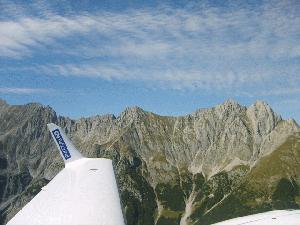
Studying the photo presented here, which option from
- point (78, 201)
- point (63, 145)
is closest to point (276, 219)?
point (78, 201)

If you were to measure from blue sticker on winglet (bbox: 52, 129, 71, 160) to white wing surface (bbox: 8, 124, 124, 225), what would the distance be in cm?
265

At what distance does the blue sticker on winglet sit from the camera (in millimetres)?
52062

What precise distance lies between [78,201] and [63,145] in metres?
16.7

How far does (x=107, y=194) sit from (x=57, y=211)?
19.2ft

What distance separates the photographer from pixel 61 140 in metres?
52.6

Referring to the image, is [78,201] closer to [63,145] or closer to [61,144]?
[61,144]

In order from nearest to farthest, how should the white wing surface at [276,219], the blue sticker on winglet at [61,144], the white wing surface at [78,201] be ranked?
the white wing surface at [78,201]
the white wing surface at [276,219]
the blue sticker on winglet at [61,144]

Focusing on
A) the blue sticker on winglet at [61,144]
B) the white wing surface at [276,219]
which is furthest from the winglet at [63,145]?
the white wing surface at [276,219]

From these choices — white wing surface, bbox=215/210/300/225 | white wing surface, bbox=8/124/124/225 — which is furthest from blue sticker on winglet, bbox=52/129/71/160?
white wing surface, bbox=215/210/300/225

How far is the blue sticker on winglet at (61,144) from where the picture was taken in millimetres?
52062

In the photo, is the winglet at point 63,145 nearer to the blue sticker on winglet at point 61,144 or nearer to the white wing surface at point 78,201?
the blue sticker on winglet at point 61,144

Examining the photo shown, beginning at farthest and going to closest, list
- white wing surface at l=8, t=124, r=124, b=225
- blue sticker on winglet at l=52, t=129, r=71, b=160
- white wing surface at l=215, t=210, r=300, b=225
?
blue sticker on winglet at l=52, t=129, r=71, b=160 → white wing surface at l=215, t=210, r=300, b=225 → white wing surface at l=8, t=124, r=124, b=225

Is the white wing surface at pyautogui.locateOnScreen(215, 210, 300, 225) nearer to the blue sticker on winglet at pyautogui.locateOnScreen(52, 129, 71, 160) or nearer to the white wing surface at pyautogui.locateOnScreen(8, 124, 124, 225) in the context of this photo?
the white wing surface at pyautogui.locateOnScreen(8, 124, 124, 225)

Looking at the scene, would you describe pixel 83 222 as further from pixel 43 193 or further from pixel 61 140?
pixel 61 140
